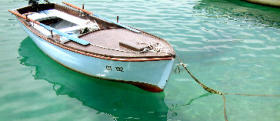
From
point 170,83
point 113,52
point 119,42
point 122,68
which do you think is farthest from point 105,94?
point 170,83

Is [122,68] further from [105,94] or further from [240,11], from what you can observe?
[240,11]

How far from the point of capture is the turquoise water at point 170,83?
7.65 meters

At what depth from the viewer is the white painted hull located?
7.42 meters

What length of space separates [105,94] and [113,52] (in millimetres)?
1700

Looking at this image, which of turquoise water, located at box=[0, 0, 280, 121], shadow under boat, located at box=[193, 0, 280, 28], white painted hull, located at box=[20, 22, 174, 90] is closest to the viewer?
white painted hull, located at box=[20, 22, 174, 90]

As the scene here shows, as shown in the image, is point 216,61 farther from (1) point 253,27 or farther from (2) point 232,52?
(1) point 253,27

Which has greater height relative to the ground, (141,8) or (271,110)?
(141,8)

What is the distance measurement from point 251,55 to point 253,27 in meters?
4.60

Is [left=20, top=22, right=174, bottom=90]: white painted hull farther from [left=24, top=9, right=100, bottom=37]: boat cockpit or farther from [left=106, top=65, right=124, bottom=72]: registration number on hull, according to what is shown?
[left=24, top=9, right=100, bottom=37]: boat cockpit

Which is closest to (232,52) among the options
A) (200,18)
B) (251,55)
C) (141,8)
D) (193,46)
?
(251,55)

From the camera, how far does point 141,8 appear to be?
18172mm

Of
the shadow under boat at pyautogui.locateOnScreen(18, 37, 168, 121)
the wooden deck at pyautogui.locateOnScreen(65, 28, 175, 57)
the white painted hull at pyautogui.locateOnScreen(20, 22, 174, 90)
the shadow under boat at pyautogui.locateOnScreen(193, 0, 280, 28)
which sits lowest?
the shadow under boat at pyautogui.locateOnScreen(18, 37, 168, 121)

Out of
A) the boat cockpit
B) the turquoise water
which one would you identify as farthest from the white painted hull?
the boat cockpit

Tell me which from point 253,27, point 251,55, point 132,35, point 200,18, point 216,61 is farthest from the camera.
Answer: point 200,18
